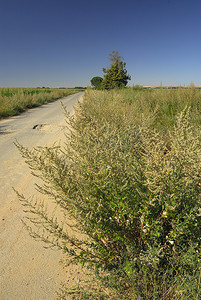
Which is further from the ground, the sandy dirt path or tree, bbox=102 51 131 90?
tree, bbox=102 51 131 90

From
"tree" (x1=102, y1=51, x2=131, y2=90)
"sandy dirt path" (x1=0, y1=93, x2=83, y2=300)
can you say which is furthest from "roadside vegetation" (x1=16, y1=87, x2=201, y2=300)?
"tree" (x1=102, y1=51, x2=131, y2=90)

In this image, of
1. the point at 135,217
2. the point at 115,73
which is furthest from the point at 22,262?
the point at 115,73

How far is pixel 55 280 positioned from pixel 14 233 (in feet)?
3.06

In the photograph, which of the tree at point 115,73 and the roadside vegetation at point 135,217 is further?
the tree at point 115,73

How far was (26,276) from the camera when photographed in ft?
6.16

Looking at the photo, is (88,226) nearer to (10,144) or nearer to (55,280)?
(55,280)

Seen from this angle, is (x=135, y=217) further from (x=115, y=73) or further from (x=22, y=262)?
(x=115, y=73)

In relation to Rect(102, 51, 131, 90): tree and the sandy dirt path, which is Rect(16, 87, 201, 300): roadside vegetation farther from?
Rect(102, 51, 131, 90): tree

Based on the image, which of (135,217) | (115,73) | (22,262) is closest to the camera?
(135,217)

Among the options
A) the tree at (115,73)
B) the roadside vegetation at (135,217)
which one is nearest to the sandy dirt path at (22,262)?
the roadside vegetation at (135,217)

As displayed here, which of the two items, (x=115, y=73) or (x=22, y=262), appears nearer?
(x=22, y=262)

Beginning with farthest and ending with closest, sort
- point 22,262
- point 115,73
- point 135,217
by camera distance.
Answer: point 115,73, point 22,262, point 135,217

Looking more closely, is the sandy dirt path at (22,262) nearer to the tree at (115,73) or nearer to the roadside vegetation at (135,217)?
the roadside vegetation at (135,217)

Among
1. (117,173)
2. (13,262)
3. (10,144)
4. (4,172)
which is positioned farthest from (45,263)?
(10,144)
